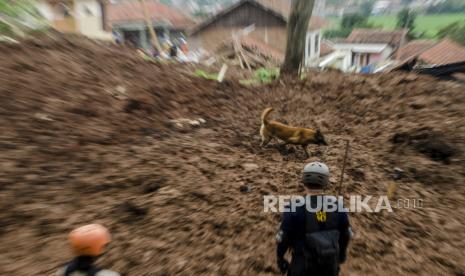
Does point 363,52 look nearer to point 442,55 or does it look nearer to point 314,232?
point 442,55

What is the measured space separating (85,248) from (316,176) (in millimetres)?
1673

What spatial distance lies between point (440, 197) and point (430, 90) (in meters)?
3.72

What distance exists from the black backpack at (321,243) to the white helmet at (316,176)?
22 cm

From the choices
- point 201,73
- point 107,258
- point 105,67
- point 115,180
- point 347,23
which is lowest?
point 107,258

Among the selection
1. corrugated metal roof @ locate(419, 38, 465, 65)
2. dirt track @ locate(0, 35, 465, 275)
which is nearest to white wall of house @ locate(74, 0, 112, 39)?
dirt track @ locate(0, 35, 465, 275)

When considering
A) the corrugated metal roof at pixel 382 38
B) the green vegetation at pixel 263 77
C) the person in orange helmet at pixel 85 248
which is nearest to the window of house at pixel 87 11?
the green vegetation at pixel 263 77

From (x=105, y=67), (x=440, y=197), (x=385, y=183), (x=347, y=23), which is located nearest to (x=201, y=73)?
(x=105, y=67)

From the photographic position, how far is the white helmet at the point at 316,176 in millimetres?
2664

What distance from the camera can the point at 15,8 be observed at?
7730 mm

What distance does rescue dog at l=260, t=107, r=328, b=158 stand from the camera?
629cm

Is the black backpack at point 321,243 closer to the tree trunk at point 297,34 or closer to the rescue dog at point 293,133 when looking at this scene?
the rescue dog at point 293,133

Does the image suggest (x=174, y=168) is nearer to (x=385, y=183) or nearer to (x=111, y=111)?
(x=111, y=111)

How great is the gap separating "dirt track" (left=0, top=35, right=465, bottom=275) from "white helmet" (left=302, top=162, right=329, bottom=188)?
1530mm

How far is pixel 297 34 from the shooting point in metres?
10.6
